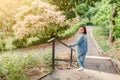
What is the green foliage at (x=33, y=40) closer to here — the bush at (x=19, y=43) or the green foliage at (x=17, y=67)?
the bush at (x=19, y=43)

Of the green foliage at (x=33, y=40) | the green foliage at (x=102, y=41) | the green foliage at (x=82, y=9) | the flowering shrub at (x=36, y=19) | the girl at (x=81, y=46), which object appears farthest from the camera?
the green foliage at (x=82, y=9)

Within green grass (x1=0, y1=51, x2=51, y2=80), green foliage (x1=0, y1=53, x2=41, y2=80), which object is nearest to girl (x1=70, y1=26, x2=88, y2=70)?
green grass (x1=0, y1=51, x2=51, y2=80)

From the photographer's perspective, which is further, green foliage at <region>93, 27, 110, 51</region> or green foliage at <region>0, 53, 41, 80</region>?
green foliage at <region>93, 27, 110, 51</region>

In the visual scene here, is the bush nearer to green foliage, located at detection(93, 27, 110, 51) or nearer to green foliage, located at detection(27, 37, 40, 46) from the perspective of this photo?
green foliage, located at detection(27, 37, 40, 46)

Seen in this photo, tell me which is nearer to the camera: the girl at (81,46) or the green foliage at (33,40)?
the girl at (81,46)

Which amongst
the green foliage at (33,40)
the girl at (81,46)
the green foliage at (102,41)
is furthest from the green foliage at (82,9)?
the girl at (81,46)

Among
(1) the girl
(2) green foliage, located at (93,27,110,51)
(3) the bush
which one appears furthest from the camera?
(3) the bush

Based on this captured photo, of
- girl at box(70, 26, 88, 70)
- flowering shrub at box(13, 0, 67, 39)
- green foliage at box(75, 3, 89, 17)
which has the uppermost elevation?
green foliage at box(75, 3, 89, 17)

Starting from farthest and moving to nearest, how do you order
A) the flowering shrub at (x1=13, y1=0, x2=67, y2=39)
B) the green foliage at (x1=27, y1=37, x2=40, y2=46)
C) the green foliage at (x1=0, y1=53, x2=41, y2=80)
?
the green foliage at (x1=27, y1=37, x2=40, y2=46) < the flowering shrub at (x1=13, y1=0, x2=67, y2=39) < the green foliage at (x1=0, y1=53, x2=41, y2=80)

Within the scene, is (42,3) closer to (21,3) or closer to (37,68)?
(21,3)

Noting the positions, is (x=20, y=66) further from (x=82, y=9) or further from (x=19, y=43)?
(x=82, y=9)

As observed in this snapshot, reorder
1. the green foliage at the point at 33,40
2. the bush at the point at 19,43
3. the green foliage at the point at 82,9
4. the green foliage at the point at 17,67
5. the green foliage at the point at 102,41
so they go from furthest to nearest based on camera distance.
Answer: the green foliage at the point at 82,9 → the green foliage at the point at 33,40 → the bush at the point at 19,43 → the green foliage at the point at 102,41 → the green foliage at the point at 17,67

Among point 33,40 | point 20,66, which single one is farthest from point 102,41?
point 20,66

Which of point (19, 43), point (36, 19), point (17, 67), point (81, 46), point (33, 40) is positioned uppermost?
point (36, 19)
